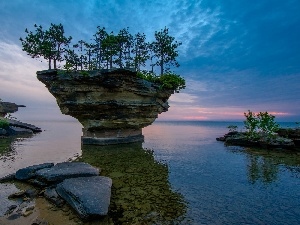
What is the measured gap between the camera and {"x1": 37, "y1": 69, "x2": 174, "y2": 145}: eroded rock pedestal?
75.5 ft

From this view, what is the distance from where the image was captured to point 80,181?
9.62 m

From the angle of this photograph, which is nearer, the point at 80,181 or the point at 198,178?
the point at 80,181

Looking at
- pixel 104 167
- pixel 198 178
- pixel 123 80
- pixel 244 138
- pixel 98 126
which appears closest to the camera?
pixel 198 178

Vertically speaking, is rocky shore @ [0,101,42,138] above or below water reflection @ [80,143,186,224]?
above

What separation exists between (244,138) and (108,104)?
1965 cm

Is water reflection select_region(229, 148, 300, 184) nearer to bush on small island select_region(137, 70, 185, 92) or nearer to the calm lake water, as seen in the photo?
the calm lake water

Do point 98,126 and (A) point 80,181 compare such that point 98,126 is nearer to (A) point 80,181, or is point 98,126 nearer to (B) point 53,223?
(A) point 80,181

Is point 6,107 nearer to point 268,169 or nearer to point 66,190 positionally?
point 66,190

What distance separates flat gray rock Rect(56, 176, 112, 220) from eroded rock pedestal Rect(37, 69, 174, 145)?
14.9 meters

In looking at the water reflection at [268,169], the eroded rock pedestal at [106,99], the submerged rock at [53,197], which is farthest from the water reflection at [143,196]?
the eroded rock pedestal at [106,99]

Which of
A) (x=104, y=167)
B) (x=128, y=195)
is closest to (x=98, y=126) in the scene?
(x=104, y=167)

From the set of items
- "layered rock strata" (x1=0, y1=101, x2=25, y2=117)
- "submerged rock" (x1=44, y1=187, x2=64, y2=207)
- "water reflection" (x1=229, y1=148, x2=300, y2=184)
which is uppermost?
"layered rock strata" (x1=0, y1=101, x2=25, y2=117)

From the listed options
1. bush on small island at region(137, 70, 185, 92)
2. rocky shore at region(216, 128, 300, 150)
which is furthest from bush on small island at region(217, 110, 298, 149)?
bush on small island at region(137, 70, 185, 92)

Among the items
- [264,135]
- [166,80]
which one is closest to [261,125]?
[264,135]
